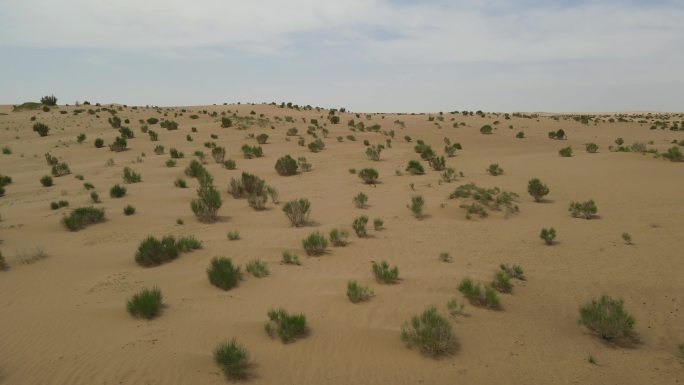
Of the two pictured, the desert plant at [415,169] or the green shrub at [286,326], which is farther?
the desert plant at [415,169]

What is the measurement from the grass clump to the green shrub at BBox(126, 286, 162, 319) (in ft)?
Answer: 19.1

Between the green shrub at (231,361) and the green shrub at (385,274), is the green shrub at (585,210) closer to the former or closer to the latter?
the green shrub at (385,274)

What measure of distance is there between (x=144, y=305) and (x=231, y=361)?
2195 millimetres

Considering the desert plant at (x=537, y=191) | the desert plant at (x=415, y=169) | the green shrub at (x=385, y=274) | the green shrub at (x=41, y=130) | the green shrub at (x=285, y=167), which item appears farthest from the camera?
the green shrub at (x=41, y=130)

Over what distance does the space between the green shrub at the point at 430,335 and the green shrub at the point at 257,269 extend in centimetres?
328

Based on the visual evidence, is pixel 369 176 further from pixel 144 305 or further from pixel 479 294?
pixel 144 305

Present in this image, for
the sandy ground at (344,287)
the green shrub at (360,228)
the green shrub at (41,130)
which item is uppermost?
the green shrub at (41,130)

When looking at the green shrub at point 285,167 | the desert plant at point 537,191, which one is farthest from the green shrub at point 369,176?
the desert plant at point 537,191

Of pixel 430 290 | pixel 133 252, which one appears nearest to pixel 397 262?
pixel 430 290

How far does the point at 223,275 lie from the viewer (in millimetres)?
8172

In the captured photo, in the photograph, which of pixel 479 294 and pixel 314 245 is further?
pixel 314 245

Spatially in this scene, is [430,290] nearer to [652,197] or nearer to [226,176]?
[652,197]

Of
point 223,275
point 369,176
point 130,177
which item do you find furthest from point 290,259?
point 130,177

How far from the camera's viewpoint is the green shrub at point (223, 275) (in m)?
8.12
